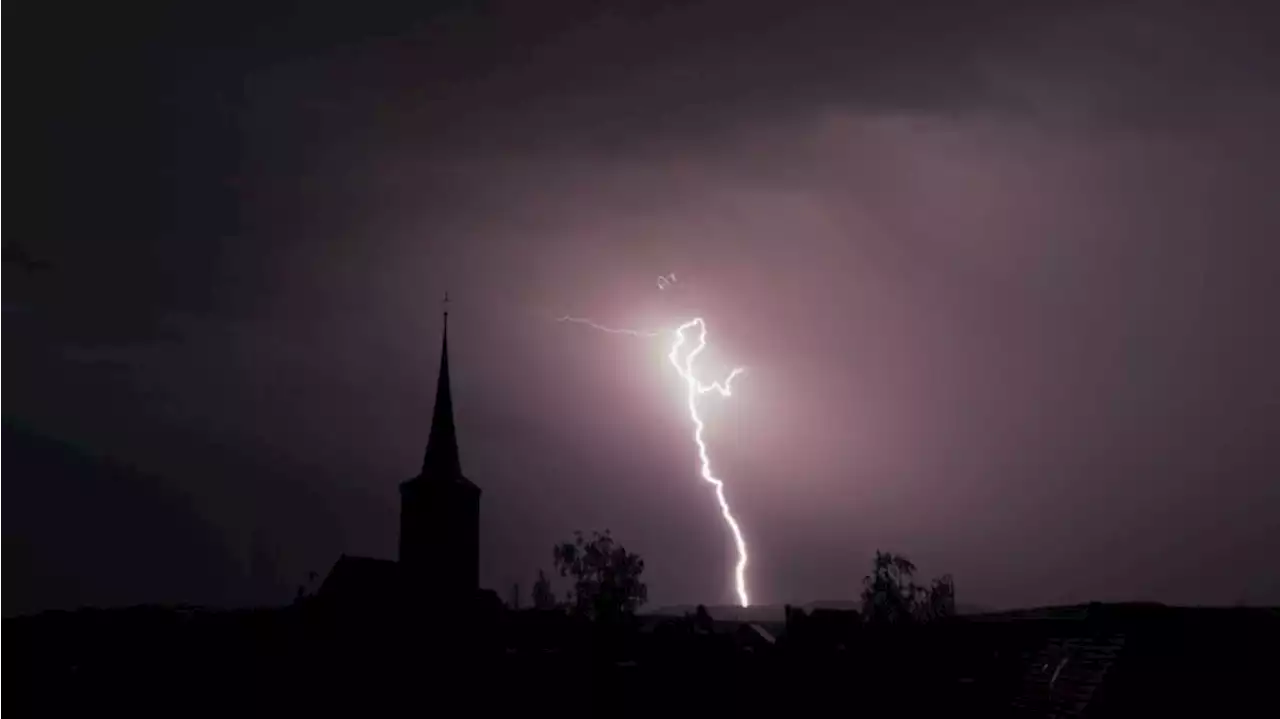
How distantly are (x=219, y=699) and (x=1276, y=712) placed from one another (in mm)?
42236

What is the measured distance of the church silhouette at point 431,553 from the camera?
73.7 meters

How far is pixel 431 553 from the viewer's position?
77375 mm

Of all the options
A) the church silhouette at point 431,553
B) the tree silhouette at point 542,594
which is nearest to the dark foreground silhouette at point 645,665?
the church silhouette at point 431,553

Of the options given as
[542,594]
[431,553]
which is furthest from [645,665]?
[542,594]

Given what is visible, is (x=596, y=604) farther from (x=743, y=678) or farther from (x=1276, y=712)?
(x=1276, y=712)

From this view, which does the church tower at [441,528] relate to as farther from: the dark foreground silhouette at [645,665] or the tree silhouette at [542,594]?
the tree silhouette at [542,594]

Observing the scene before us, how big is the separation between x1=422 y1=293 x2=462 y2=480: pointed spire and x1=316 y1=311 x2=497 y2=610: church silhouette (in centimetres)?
6

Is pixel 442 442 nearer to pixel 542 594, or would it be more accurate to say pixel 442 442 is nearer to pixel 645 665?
pixel 645 665

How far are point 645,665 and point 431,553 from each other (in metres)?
22.2

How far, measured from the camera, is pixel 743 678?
57500 mm

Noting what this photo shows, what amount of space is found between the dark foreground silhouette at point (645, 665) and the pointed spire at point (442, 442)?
32.1ft

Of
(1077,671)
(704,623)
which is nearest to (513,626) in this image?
(704,623)

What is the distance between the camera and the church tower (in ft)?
253

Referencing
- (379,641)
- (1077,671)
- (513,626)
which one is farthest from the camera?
(513,626)
